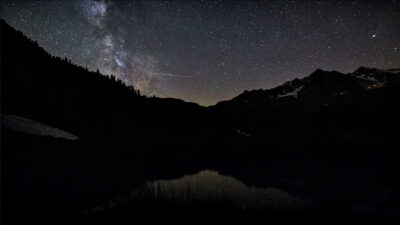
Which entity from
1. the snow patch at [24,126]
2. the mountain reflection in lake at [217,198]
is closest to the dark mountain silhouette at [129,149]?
the snow patch at [24,126]

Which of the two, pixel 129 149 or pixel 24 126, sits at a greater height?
pixel 24 126

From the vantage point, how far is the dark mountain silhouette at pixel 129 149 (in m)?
26.0

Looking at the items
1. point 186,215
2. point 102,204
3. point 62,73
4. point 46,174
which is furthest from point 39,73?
point 186,215

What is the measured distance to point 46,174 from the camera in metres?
35.6

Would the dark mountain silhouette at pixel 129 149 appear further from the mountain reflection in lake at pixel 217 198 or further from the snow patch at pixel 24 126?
the mountain reflection in lake at pixel 217 198

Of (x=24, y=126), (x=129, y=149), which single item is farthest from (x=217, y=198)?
(x=129, y=149)

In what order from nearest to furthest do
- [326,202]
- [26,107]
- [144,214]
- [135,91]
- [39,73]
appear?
[144,214]
[326,202]
[26,107]
[39,73]
[135,91]

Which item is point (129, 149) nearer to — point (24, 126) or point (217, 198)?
point (24, 126)

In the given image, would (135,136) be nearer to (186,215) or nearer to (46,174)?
(46,174)

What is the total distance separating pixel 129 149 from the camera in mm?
85625

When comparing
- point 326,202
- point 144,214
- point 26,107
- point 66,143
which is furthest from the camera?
point 26,107

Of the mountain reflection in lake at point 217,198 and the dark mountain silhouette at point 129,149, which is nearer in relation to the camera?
the mountain reflection in lake at point 217,198

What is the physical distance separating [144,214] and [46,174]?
24197 millimetres

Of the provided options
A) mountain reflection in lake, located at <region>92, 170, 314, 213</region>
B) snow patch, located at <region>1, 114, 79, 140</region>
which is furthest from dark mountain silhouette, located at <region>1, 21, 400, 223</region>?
mountain reflection in lake, located at <region>92, 170, 314, 213</region>
